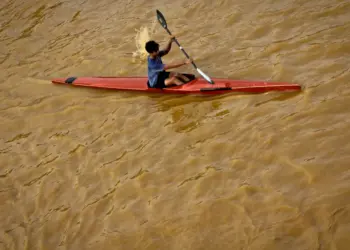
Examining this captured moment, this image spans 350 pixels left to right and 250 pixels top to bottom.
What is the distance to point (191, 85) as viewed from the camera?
571 cm

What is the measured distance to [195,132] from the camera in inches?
199

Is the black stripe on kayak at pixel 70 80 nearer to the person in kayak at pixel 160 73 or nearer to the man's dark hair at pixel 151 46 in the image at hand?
the person in kayak at pixel 160 73

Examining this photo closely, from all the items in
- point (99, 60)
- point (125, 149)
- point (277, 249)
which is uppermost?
point (99, 60)

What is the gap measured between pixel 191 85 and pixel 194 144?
1.22 metres

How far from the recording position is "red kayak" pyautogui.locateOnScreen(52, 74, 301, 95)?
5159 mm

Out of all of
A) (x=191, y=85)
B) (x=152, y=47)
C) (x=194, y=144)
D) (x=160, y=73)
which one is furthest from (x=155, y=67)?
(x=194, y=144)

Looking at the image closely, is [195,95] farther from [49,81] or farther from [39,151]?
[49,81]

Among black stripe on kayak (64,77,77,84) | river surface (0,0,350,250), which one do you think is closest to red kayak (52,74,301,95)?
black stripe on kayak (64,77,77,84)

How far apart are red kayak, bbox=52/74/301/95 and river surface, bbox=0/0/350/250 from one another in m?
0.11

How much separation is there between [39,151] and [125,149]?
139 cm

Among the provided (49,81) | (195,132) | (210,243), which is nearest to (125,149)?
(195,132)

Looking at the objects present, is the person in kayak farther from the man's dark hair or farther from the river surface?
the river surface

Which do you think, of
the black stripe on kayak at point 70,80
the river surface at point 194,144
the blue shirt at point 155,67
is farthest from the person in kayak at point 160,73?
the black stripe on kayak at point 70,80

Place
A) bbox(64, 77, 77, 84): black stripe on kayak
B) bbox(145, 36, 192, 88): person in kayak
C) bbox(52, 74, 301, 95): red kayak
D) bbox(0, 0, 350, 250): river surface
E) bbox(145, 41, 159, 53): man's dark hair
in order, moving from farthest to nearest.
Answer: bbox(64, 77, 77, 84): black stripe on kayak
bbox(145, 36, 192, 88): person in kayak
bbox(145, 41, 159, 53): man's dark hair
bbox(52, 74, 301, 95): red kayak
bbox(0, 0, 350, 250): river surface
